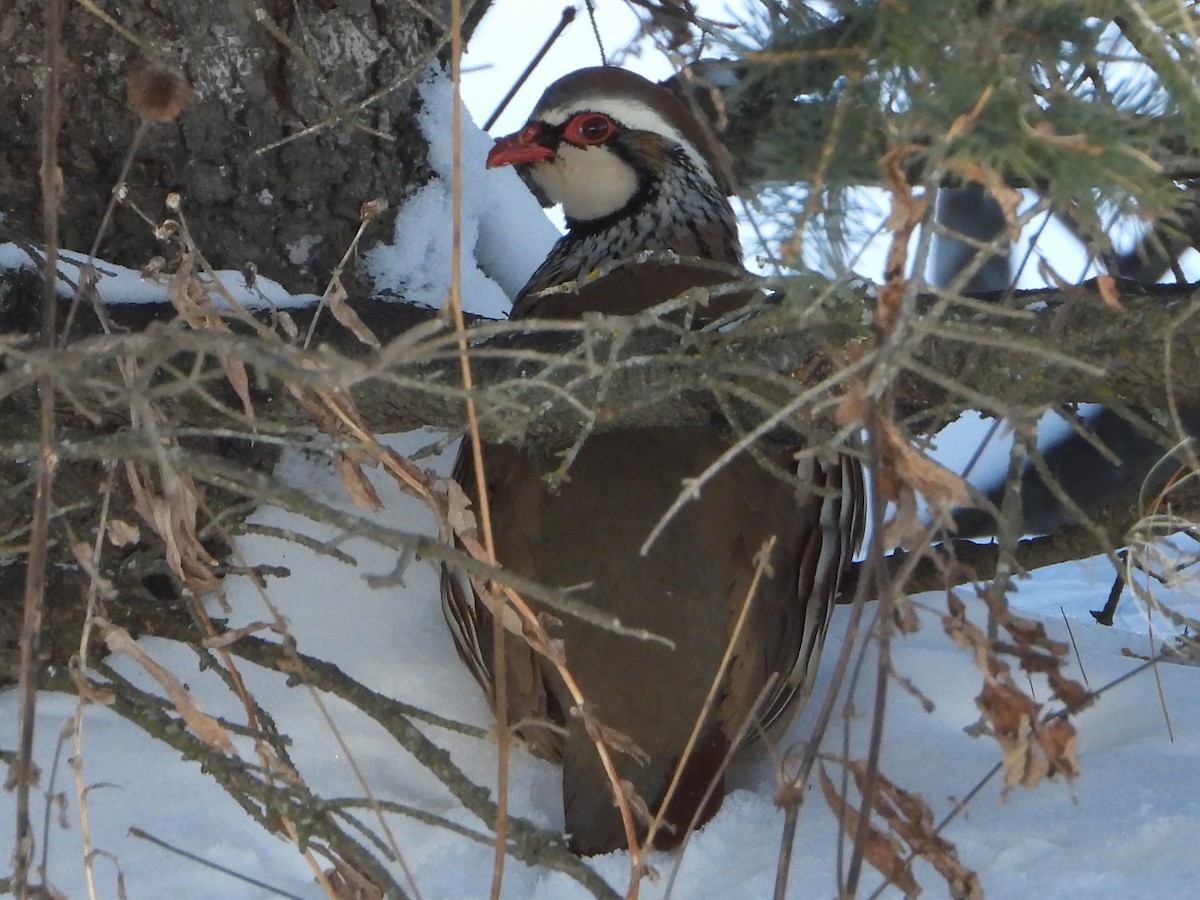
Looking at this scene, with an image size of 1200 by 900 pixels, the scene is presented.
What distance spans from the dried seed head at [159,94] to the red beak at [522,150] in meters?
1.30

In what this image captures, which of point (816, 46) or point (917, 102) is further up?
point (816, 46)

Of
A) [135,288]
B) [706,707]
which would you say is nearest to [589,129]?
[135,288]

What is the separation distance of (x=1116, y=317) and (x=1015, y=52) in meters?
0.65

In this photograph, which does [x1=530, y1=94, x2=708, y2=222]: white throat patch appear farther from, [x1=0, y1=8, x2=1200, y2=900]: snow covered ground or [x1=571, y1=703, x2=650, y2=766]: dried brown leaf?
[x1=571, y1=703, x2=650, y2=766]: dried brown leaf

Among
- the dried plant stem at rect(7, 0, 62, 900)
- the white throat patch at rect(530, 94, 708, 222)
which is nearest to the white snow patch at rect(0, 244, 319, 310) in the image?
the white throat patch at rect(530, 94, 708, 222)

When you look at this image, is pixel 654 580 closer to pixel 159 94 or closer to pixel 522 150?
pixel 522 150

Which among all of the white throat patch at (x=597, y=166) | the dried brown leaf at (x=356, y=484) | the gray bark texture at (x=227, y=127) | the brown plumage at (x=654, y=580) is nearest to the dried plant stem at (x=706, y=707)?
the brown plumage at (x=654, y=580)

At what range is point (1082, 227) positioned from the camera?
1.37 metres

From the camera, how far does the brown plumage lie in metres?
2.39

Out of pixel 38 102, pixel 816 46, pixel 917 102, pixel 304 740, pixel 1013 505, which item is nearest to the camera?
pixel 917 102

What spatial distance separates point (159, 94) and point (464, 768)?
50.1 inches

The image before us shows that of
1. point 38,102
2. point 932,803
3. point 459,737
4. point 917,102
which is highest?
point 38,102

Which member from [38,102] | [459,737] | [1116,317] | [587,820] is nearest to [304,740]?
[459,737]

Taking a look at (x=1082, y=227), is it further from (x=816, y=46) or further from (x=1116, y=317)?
(x=1116, y=317)
